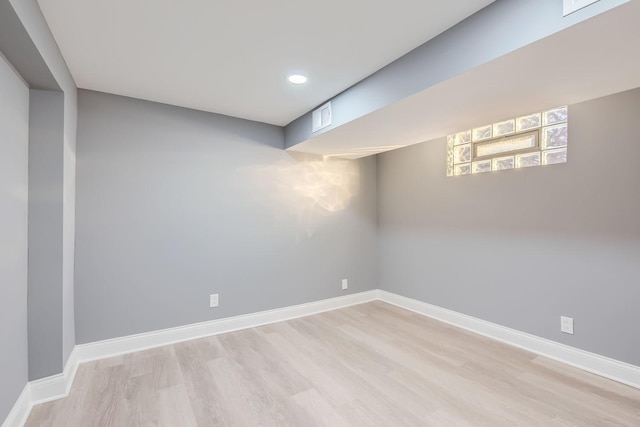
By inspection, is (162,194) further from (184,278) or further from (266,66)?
(266,66)

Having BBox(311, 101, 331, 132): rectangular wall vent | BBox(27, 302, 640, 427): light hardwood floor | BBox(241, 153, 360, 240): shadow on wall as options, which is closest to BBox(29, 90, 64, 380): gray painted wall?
BBox(27, 302, 640, 427): light hardwood floor

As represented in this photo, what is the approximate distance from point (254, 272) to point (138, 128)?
1.79m

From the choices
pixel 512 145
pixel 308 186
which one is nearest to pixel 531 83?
pixel 512 145

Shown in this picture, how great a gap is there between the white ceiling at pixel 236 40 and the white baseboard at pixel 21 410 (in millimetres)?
2116

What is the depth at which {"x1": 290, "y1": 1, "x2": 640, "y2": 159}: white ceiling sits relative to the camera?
1202mm

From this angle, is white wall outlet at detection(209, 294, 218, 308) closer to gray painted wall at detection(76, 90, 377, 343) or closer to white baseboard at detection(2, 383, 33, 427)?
gray painted wall at detection(76, 90, 377, 343)

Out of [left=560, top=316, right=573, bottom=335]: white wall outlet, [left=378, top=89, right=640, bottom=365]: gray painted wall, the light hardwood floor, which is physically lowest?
the light hardwood floor

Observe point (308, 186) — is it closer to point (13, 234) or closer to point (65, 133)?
point (65, 133)

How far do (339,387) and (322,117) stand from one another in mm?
2194

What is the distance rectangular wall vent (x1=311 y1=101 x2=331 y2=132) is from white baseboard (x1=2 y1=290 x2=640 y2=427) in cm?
208

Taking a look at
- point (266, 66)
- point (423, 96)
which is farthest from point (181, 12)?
point (423, 96)

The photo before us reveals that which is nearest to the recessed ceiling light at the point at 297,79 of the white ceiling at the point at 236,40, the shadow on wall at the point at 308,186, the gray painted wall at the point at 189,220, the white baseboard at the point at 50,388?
the white ceiling at the point at 236,40

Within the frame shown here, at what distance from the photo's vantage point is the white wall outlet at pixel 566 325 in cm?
227

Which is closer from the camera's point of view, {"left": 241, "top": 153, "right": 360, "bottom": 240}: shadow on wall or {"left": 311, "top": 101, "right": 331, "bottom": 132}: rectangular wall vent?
{"left": 311, "top": 101, "right": 331, "bottom": 132}: rectangular wall vent
